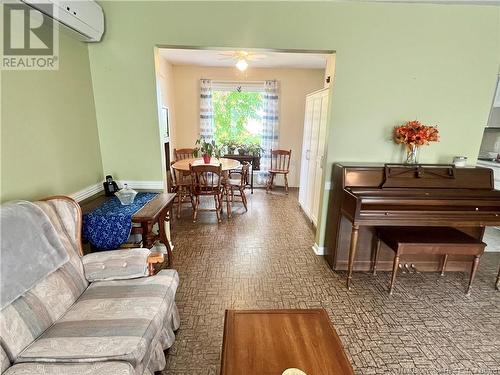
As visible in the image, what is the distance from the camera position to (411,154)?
8.20 ft

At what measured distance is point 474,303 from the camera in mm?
2154

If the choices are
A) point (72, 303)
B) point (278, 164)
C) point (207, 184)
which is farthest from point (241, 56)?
point (72, 303)

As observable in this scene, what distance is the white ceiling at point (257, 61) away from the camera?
404 centimetres

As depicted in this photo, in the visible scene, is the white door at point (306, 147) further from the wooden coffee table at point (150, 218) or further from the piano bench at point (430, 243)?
the wooden coffee table at point (150, 218)

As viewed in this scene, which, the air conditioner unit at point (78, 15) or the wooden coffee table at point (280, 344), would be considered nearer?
Result: the wooden coffee table at point (280, 344)

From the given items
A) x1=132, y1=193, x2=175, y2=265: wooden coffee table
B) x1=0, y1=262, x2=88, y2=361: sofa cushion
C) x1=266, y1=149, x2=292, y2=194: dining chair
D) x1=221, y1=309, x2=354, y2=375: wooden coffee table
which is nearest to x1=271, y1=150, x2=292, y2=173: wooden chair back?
x1=266, y1=149, x2=292, y2=194: dining chair

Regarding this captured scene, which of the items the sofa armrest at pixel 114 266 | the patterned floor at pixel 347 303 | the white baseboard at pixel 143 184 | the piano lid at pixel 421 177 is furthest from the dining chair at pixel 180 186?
the piano lid at pixel 421 177

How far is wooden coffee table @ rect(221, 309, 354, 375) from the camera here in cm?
112

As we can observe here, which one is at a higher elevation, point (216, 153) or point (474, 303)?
point (216, 153)

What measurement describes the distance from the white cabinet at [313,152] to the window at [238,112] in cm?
182

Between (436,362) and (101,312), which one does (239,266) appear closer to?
(101,312)

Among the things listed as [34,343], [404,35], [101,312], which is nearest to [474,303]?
[404,35]

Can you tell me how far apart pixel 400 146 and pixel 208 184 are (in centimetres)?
247

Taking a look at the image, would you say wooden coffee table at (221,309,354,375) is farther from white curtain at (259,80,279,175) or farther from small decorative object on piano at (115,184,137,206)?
white curtain at (259,80,279,175)
